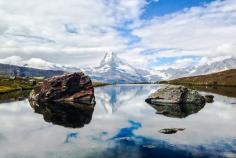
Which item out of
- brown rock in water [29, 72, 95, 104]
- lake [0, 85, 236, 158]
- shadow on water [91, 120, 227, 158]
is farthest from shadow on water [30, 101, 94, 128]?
brown rock in water [29, 72, 95, 104]

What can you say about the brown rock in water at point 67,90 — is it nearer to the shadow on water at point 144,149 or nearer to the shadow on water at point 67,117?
the shadow on water at point 67,117

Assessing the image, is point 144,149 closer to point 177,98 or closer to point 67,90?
point 177,98

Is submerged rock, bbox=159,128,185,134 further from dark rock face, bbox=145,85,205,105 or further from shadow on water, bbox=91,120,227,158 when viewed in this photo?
dark rock face, bbox=145,85,205,105

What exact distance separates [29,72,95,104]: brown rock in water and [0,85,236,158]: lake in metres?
35.8

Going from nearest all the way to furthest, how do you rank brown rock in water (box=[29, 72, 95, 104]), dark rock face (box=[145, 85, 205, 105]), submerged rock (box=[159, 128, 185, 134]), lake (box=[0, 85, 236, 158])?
lake (box=[0, 85, 236, 158])
submerged rock (box=[159, 128, 185, 134])
dark rock face (box=[145, 85, 205, 105])
brown rock in water (box=[29, 72, 95, 104])

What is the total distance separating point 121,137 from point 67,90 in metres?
69.6

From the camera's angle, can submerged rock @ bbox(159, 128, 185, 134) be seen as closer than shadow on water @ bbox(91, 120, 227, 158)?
No

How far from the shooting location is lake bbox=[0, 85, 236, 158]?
1924 inches

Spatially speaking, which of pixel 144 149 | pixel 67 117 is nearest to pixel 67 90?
pixel 67 117

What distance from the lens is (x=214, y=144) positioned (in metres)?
53.4

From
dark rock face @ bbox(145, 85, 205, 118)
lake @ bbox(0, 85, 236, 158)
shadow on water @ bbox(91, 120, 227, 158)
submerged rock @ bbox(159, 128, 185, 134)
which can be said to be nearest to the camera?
shadow on water @ bbox(91, 120, 227, 158)

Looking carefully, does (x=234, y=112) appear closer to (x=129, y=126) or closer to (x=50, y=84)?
(x=129, y=126)

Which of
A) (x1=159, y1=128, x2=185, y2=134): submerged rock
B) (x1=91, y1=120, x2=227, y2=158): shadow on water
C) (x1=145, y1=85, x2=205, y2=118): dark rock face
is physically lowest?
(x1=91, y1=120, x2=227, y2=158): shadow on water

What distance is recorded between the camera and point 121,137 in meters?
Answer: 60.7
